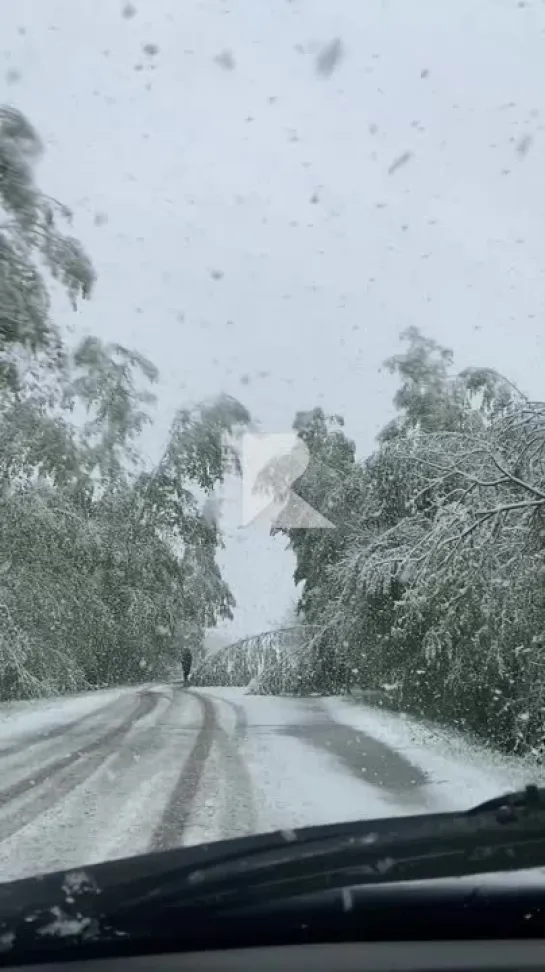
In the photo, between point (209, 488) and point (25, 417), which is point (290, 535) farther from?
point (25, 417)

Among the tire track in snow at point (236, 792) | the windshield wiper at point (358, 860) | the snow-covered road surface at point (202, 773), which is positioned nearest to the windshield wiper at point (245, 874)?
the windshield wiper at point (358, 860)

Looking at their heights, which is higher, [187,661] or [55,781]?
[187,661]

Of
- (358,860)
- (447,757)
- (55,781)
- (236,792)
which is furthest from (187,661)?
(358,860)

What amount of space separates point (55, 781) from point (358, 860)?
4364 mm

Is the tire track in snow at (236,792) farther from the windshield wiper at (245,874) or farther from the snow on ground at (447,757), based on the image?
the windshield wiper at (245,874)

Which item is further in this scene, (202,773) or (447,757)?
(447,757)

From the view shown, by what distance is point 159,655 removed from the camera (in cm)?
1192

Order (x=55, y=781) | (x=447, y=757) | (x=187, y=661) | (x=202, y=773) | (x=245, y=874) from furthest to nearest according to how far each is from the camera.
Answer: (x=187, y=661), (x=447, y=757), (x=202, y=773), (x=55, y=781), (x=245, y=874)

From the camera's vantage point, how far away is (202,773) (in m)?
6.75

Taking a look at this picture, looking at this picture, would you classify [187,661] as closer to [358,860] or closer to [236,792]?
[236,792]

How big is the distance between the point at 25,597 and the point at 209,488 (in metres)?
2.41

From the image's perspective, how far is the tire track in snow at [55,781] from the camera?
5.36m

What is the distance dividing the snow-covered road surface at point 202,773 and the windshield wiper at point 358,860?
1.98 meters

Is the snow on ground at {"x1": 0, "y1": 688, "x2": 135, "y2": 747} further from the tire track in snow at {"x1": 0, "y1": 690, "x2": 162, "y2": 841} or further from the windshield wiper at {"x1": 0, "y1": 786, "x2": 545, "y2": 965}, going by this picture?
the windshield wiper at {"x1": 0, "y1": 786, "x2": 545, "y2": 965}
